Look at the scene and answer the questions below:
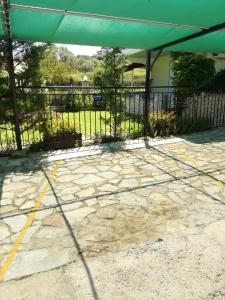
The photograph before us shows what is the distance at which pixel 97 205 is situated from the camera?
429 cm

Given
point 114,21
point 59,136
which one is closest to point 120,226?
point 114,21

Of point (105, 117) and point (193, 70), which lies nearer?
point (105, 117)

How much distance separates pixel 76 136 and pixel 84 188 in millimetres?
2877

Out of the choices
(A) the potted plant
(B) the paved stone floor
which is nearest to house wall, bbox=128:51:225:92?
(A) the potted plant

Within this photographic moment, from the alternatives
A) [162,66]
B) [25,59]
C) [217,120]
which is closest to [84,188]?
[25,59]

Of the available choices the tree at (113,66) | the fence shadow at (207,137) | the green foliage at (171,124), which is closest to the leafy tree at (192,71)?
the green foliage at (171,124)

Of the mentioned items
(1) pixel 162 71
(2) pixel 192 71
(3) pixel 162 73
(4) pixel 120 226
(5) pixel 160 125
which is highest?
(1) pixel 162 71

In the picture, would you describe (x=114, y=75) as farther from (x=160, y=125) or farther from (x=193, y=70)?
(x=193, y=70)

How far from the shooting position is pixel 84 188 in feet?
16.1

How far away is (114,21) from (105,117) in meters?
3.55

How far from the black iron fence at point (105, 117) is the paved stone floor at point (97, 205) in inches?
43.1

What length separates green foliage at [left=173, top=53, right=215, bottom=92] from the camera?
9578mm

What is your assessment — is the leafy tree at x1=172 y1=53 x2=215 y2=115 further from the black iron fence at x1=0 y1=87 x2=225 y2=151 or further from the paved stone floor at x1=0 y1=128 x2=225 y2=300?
the paved stone floor at x1=0 y1=128 x2=225 y2=300

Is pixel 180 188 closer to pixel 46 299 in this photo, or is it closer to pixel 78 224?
pixel 78 224
